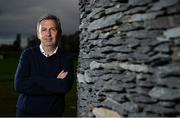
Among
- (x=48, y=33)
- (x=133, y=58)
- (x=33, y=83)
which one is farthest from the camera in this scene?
(x=33, y=83)

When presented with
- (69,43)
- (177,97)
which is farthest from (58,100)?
(69,43)

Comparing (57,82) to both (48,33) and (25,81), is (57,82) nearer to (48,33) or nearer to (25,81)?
(25,81)

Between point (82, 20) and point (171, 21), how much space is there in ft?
8.00

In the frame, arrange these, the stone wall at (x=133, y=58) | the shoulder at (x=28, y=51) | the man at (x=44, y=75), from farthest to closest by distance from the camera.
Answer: the shoulder at (x=28, y=51) → the man at (x=44, y=75) → the stone wall at (x=133, y=58)

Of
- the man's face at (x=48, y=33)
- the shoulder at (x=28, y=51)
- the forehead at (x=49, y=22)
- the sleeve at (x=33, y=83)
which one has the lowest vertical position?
the sleeve at (x=33, y=83)

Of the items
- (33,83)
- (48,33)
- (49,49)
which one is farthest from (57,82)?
(48,33)

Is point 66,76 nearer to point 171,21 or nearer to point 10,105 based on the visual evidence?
point 171,21

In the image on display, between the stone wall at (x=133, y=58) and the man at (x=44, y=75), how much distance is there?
1.32ft

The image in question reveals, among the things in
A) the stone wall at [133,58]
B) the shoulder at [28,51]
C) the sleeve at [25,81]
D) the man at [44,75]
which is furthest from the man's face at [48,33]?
the stone wall at [133,58]

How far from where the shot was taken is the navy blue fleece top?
486 cm

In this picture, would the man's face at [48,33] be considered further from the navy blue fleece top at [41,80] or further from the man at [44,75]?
the navy blue fleece top at [41,80]

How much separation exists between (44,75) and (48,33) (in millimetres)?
480

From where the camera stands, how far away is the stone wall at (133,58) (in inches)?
145

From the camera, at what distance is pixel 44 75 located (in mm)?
4977
